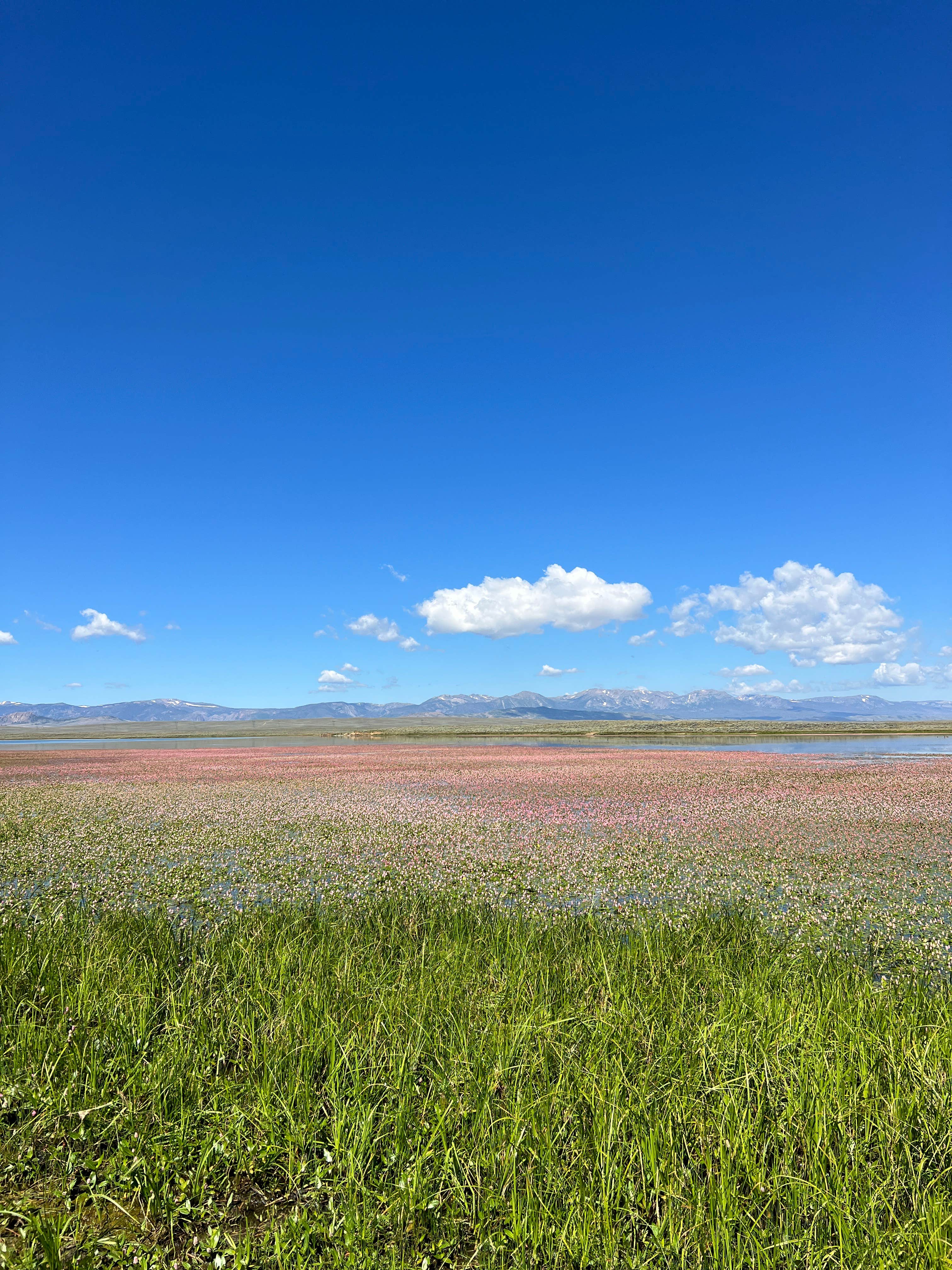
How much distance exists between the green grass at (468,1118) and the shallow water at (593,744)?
40.2m

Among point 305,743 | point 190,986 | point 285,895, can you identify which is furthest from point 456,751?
point 190,986

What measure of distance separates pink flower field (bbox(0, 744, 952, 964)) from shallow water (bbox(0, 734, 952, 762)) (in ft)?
79.4

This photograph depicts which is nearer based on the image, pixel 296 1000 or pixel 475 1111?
pixel 475 1111

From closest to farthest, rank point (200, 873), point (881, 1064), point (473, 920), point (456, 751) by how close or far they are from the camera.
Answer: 1. point (881, 1064)
2. point (473, 920)
3. point (200, 873)
4. point (456, 751)

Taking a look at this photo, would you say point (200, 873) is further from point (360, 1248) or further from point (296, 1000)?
point (360, 1248)

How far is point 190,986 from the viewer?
5.33 m

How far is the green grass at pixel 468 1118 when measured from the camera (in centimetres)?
290

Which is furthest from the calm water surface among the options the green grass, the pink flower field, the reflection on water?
the green grass

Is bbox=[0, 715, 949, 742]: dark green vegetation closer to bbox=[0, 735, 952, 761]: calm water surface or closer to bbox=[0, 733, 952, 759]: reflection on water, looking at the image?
bbox=[0, 733, 952, 759]: reflection on water

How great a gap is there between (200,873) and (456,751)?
4146cm

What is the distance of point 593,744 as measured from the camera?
229 ft

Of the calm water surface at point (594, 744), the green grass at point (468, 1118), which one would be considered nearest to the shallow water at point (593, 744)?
the calm water surface at point (594, 744)

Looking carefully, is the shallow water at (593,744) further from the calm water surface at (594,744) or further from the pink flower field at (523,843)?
the pink flower field at (523,843)

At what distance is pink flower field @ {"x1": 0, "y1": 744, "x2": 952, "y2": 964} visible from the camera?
377 inches
